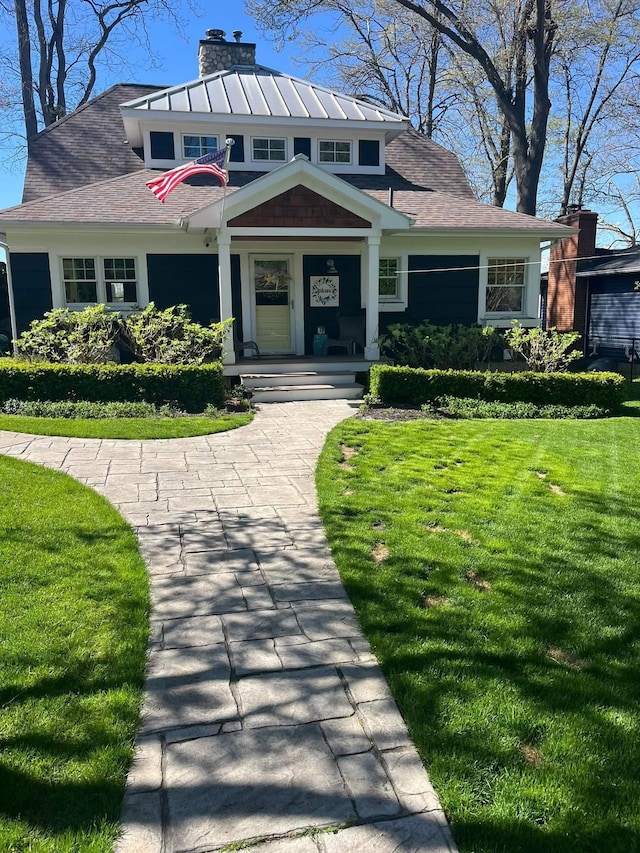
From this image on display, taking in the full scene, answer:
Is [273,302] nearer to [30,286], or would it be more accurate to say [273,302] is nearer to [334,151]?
[334,151]

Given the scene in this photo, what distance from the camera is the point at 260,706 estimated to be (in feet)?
9.93

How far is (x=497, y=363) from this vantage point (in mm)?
14414

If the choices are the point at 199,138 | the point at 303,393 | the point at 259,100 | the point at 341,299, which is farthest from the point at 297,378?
the point at 259,100

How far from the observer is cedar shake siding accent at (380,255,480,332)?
14.3 m

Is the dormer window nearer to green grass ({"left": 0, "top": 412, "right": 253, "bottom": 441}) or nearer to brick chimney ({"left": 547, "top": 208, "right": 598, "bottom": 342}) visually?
brick chimney ({"left": 547, "top": 208, "right": 598, "bottom": 342})

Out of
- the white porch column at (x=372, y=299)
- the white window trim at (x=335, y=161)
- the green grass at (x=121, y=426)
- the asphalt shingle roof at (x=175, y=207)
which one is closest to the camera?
the green grass at (x=121, y=426)

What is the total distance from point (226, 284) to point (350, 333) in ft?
10.6

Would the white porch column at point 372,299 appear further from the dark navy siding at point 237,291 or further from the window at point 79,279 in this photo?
the window at point 79,279

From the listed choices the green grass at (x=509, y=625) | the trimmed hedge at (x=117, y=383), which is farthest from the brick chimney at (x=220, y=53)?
the green grass at (x=509, y=625)

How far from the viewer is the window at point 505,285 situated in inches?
583

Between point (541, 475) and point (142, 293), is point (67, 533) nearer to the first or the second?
point (541, 475)

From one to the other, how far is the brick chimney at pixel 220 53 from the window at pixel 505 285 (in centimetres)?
915

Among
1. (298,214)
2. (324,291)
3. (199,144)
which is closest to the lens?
(298,214)

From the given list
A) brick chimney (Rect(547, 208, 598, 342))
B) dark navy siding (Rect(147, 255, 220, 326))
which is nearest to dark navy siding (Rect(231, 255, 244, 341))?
dark navy siding (Rect(147, 255, 220, 326))
